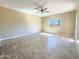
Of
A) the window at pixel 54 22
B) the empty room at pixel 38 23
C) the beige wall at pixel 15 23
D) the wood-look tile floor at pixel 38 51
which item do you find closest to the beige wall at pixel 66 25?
the empty room at pixel 38 23

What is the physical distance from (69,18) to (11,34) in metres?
5.88

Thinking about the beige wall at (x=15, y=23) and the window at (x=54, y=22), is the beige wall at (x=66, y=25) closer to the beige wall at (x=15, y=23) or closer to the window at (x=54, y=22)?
the window at (x=54, y=22)

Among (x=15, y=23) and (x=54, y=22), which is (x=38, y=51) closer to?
(x=15, y=23)

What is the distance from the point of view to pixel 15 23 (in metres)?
7.19

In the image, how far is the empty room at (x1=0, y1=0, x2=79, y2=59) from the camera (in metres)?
4.77

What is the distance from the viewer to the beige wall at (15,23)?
19.9 feet

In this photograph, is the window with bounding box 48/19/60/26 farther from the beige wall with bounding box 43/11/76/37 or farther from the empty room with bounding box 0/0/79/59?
the beige wall with bounding box 43/11/76/37

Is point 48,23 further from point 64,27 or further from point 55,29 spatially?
point 64,27

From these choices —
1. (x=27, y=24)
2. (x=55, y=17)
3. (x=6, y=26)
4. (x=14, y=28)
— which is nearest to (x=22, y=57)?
(x=6, y=26)

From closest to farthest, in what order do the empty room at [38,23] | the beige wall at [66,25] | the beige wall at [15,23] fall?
the empty room at [38,23]
the beige wall at [15,23]
the beige wall at [66,25]

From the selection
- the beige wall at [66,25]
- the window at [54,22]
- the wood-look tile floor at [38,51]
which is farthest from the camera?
the window at [54,22]

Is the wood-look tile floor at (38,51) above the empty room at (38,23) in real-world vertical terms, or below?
below

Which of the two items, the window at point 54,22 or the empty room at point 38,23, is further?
the window at point 54,22

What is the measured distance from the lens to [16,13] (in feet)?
23.9
